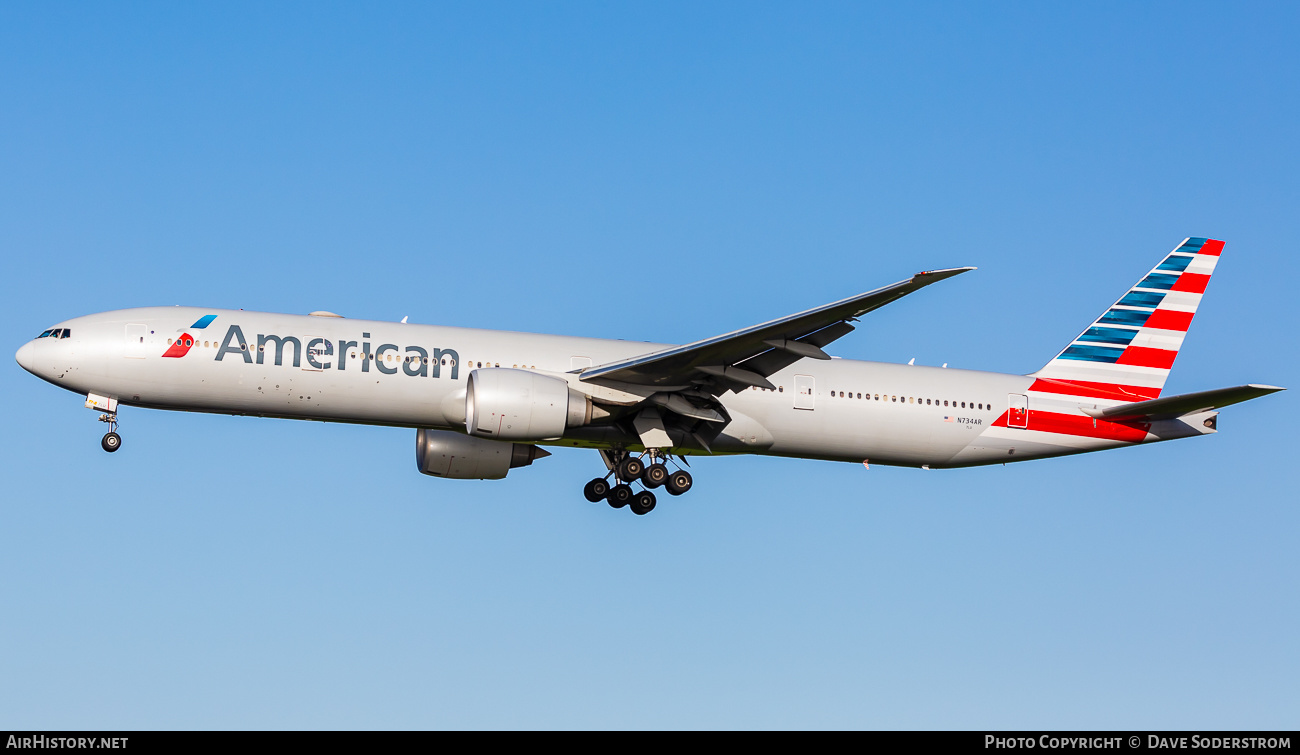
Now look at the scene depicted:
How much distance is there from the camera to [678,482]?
30656 mm

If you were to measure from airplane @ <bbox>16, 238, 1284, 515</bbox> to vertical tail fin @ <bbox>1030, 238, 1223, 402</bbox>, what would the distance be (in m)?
0.07

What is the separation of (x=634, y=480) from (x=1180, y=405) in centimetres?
1328

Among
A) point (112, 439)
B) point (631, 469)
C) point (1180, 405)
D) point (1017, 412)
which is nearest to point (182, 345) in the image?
point (112, 439)

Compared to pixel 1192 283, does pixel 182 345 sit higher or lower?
lower

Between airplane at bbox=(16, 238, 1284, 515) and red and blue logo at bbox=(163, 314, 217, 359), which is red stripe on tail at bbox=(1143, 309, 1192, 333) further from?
red and blue logo at bbox=(163, 314, 217, 359)

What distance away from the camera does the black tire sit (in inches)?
1197

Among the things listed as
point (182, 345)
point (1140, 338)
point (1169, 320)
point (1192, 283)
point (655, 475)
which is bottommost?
point (655, 475)

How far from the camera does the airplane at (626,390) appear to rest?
27203 mm

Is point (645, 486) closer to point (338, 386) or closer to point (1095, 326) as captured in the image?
point (338, 386)

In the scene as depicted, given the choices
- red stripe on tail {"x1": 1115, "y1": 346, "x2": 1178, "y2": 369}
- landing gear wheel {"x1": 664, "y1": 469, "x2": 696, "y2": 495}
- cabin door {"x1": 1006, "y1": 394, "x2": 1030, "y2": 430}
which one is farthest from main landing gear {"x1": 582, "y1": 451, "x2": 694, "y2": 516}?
red stripe on tail {"x1": 1115, "y1": 346, "x2": 1178, "y2": 369}

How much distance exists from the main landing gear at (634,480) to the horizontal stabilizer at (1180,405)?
425 inches

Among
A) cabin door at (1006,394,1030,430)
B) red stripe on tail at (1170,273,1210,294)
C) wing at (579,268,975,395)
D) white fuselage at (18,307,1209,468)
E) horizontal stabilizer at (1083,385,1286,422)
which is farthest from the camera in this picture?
red stripe on tail at (1170,273,1210,294)

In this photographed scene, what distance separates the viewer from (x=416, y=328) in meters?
28.9

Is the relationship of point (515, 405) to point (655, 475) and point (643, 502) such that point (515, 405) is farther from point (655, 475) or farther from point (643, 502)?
point (643, 502)
